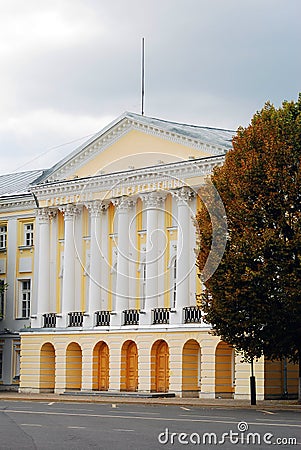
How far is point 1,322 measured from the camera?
187 ft

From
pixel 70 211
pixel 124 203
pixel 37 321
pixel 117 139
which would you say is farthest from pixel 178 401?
pixel 117 139

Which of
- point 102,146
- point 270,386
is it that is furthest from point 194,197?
point 270,386

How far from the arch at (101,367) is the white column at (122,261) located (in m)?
1.85

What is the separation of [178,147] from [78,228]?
7848 millimetres

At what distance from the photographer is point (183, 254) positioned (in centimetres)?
4616

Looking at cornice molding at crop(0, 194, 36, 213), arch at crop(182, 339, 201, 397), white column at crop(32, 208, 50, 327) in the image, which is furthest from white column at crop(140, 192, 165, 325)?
cornice molding at crop(0, 194, 36, 213)

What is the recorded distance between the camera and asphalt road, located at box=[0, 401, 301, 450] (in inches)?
763

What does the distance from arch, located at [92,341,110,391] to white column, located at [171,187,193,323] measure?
5393 millimetres

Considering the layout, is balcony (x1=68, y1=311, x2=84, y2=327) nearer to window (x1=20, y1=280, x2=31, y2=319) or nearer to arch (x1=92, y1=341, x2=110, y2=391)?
arch (x1=92, y1=341, x2=110, y2=391)

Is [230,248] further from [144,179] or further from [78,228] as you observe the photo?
[78,228]

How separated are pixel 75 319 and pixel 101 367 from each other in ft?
9.34

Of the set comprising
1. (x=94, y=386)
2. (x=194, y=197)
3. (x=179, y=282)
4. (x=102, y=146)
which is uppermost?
(x=102, y=146)

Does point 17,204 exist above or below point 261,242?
above

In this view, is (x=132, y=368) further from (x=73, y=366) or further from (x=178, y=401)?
(x=178, y=401)
